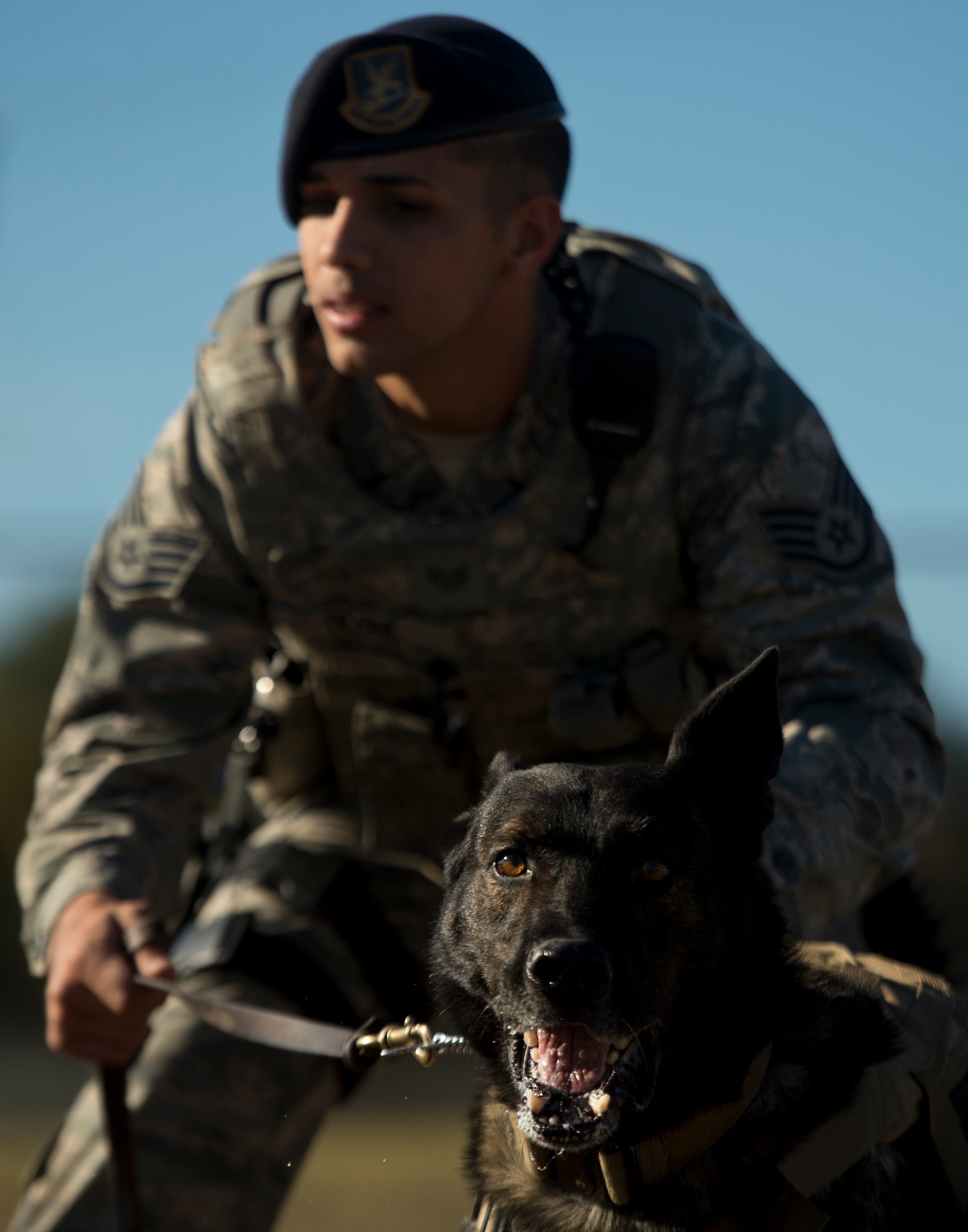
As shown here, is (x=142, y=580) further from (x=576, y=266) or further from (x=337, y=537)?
(x=576, y=266)

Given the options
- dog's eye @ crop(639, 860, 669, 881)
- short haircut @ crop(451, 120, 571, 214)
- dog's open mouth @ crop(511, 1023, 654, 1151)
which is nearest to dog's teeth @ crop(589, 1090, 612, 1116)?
dog's open mouth @ crop(511, 1023, 654, 1151)

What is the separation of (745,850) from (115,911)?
1.61 meters

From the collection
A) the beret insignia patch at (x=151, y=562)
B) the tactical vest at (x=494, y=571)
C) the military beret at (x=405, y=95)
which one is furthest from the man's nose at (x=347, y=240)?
the beret insignia patch at (x=151, y=562)

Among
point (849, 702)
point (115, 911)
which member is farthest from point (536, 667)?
point (115, 911)

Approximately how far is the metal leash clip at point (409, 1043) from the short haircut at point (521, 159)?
2.04m

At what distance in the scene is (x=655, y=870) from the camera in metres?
2.21

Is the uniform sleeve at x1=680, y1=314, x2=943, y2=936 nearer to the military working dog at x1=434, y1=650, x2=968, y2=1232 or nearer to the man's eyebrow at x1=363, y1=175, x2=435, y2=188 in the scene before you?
the military working dog at x1=434, y1=650, x2=968, y2=1232

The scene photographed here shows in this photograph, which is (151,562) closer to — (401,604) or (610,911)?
(401,604)

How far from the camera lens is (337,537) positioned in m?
3.90

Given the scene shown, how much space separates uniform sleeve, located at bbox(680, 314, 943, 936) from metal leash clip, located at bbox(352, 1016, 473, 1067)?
0.83m

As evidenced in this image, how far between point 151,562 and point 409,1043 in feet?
5.96

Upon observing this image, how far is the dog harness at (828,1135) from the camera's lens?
230 centimetres

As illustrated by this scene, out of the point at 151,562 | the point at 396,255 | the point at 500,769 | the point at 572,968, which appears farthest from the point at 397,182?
the point at 572,968

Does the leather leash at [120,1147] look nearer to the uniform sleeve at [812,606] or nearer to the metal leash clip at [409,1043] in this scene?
the metal leash clip at [409,1043]
